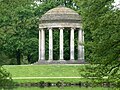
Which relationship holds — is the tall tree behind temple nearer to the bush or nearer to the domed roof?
the domed roof

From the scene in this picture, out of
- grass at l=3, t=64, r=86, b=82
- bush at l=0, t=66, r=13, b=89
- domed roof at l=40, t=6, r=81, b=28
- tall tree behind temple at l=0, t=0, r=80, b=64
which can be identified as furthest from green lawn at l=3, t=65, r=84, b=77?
bush at l=0, t=66, r=13, b=89

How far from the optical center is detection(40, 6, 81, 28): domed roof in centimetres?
7269

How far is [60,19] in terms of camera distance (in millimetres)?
72750

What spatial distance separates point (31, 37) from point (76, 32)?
811 centimetres

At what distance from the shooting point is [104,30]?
20.1m

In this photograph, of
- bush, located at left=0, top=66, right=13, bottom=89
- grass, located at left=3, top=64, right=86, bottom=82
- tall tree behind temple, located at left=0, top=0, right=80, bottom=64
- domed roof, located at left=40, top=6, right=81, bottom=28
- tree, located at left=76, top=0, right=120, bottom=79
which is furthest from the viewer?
tall tree behind temple, located at left=0, top=0, right=80, bottom=64

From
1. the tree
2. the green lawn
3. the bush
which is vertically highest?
the tree

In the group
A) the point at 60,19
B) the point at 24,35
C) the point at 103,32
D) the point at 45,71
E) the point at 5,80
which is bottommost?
the point at 45,71

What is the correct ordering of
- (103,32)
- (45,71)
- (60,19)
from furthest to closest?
(60,19), (45,71), (103,32)

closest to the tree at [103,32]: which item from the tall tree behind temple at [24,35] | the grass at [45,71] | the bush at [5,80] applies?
the bush at [5,80]

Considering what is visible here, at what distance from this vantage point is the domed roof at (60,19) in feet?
238

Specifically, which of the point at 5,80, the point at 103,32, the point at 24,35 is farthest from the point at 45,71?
the point at 103,32

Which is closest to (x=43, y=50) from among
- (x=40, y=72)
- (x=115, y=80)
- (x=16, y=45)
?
(x=16, y=45)

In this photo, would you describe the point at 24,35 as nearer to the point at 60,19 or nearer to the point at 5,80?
the point at 60,19
